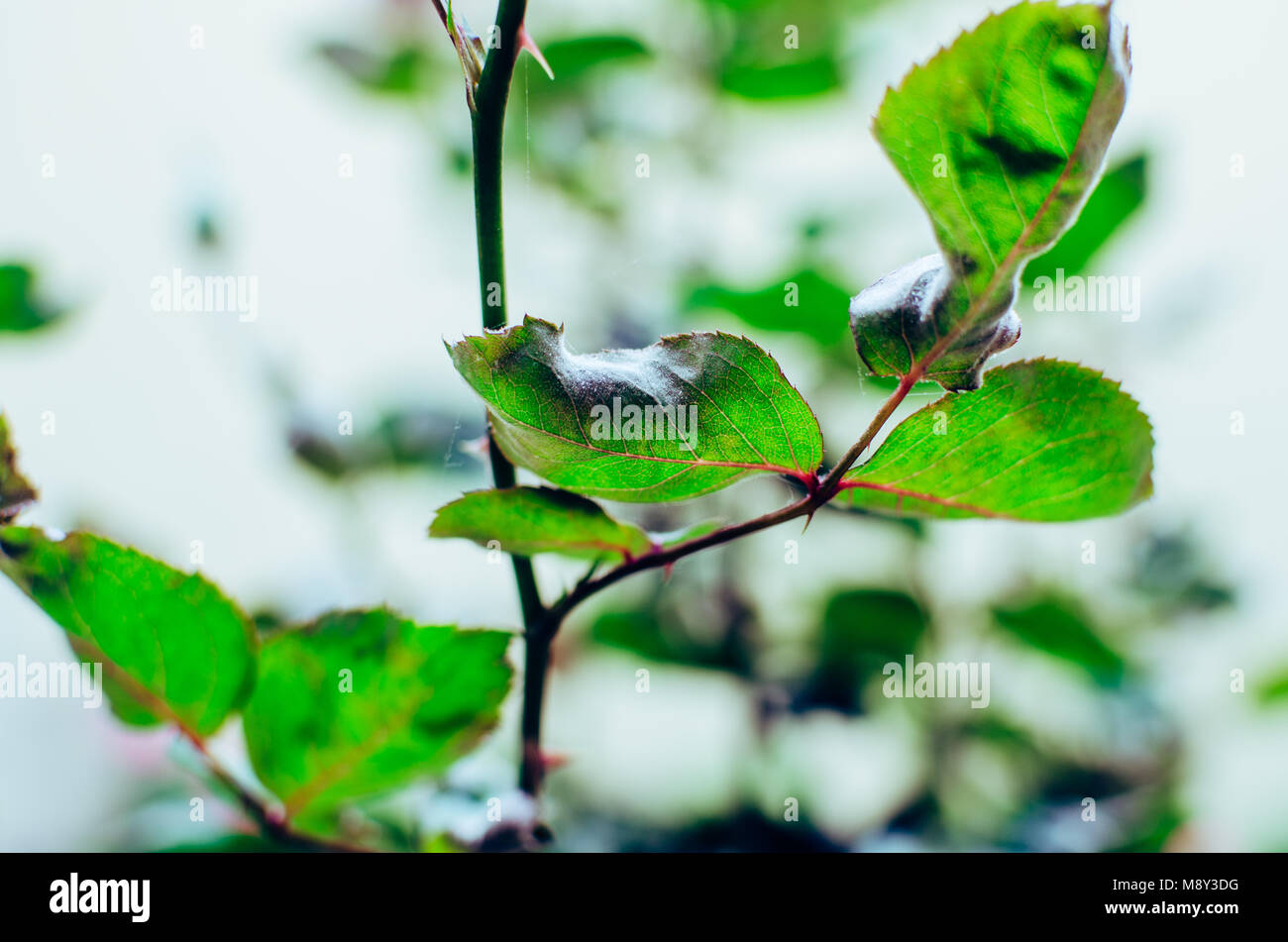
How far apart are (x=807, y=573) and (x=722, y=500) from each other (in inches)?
4.4

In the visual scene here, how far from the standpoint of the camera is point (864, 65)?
0.71 meters

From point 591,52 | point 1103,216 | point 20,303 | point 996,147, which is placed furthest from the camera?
point 591,52

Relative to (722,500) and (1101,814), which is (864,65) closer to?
(722,500)

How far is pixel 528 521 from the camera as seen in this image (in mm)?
234

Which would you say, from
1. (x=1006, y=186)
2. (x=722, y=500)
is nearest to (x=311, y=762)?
(x=1006, y=186)

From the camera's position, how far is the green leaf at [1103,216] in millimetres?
543

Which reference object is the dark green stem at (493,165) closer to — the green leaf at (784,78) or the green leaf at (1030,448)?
the green leaf at (1030,448)

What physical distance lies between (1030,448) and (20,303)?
44cm

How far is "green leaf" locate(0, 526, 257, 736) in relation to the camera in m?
0.24

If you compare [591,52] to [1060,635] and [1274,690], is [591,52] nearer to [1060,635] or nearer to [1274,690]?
[1060,635]

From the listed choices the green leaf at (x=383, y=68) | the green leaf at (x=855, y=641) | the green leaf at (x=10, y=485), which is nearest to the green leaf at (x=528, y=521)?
the green leaf at (x=10, y=485)

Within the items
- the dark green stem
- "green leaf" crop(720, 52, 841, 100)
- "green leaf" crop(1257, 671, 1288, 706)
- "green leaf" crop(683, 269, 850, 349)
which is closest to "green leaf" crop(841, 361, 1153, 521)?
the dark green stem

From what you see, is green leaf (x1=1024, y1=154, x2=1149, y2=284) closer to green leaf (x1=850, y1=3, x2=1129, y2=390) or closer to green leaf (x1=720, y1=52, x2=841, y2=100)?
green leaf (x1=720, y1=52, x2=841, y2=100)

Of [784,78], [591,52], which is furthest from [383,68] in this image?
[784,78]
